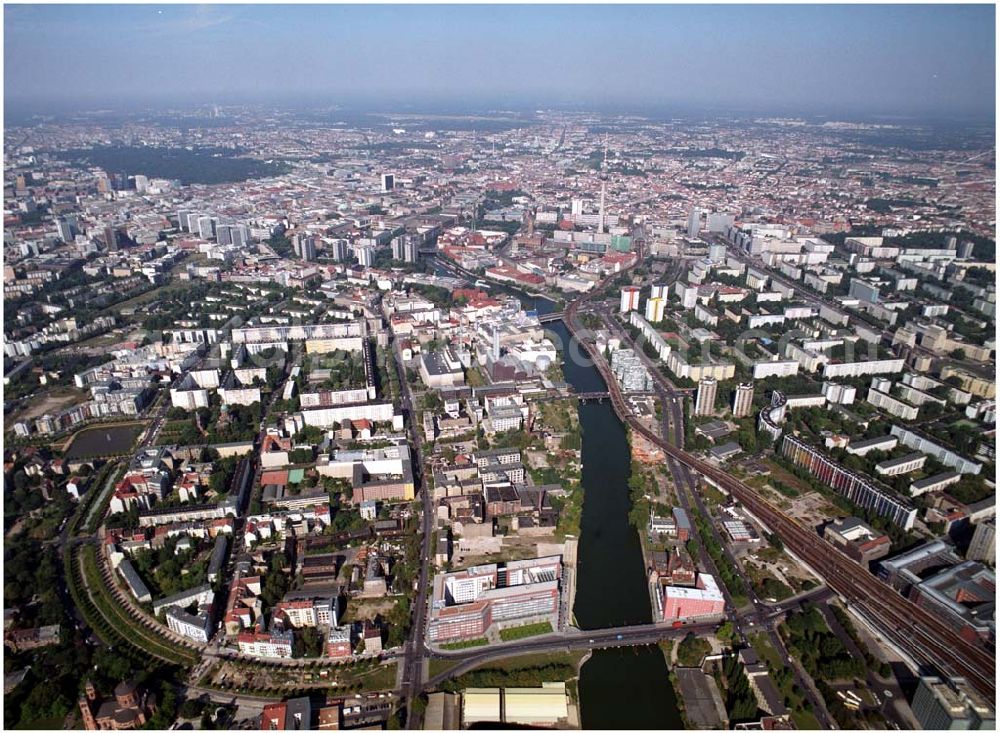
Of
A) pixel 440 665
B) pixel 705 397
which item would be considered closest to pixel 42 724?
pixel 440 665

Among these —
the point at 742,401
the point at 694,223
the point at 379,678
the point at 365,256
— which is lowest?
the point at 379,678

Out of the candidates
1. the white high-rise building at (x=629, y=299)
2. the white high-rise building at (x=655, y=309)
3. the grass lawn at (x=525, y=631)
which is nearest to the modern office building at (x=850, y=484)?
the grass lawn at (x=525, y=631)

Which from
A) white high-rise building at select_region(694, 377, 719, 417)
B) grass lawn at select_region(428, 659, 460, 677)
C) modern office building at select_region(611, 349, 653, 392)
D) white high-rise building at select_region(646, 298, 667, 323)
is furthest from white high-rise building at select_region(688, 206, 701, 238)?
grass lawn at select_region(428, 659, 460, 677)

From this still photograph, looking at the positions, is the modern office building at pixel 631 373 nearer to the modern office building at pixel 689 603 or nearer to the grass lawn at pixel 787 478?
the grass lawn at pixel 787 478

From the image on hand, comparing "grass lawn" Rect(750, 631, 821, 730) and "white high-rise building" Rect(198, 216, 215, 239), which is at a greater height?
"white high-rise building" Rect(198, 216, 215, 239)

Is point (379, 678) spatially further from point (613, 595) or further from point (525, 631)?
point (613, 595)

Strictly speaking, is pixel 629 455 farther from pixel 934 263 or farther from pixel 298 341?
pixel 934 263

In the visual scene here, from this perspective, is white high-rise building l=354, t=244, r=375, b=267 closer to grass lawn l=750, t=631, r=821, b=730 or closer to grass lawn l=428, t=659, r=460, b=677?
grass lawn l=428, t=659, r=460, b=677
